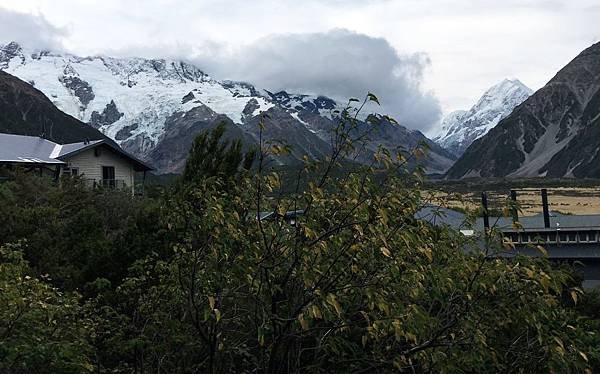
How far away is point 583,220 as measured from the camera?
3831 centimetres

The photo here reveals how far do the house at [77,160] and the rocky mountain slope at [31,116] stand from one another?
11260 centimetres

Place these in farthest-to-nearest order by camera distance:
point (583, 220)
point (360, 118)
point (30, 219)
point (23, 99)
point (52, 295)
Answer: point (23, 99) → point (583, 220) → point (30, 219) → point (52, 295) → point (360, 118)

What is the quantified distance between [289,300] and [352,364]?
1.23m

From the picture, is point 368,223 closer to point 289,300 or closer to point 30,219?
point 289,300

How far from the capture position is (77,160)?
123 feet

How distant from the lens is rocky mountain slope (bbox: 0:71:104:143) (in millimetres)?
147375

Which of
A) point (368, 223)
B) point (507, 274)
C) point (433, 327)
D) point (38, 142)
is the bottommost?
point (433, 327)

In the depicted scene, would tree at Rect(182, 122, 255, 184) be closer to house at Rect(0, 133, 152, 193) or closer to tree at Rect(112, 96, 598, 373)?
tree at Rect(112, 96, 598, 373)

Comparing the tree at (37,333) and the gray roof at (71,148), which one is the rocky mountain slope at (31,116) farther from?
the tree at (37,333)

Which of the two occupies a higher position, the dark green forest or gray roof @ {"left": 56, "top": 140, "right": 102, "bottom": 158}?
gray roof @ {"left": 56, "top": 140, "right": 102, "bottom": 158}

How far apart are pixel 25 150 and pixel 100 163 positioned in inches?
179

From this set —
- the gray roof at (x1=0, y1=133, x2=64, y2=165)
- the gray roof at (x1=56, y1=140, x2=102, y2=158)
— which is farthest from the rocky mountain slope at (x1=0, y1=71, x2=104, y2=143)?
the gray roof at (x1=56, y1=140, x2=102, y2=158)

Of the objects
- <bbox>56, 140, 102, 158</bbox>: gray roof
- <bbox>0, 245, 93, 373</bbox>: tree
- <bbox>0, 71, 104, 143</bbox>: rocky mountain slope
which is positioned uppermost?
<bbox>0, 71, 104, 143</bbox>: rocky mountain slope

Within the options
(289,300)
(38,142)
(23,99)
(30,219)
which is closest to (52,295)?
(289,300)
